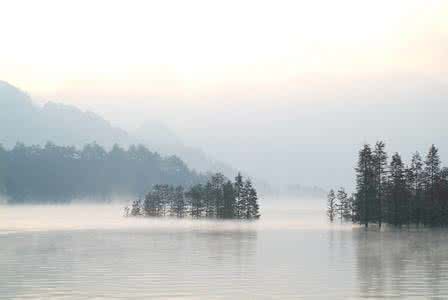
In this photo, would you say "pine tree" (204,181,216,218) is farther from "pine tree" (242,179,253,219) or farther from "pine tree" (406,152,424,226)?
"pine tree" (406,152,424,226)

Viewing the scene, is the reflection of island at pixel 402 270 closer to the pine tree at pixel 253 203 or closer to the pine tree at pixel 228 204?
the pine tree at pixel 253 203

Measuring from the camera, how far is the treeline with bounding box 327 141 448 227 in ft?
360

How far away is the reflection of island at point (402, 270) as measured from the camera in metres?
31.6

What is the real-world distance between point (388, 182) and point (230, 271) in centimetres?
7821

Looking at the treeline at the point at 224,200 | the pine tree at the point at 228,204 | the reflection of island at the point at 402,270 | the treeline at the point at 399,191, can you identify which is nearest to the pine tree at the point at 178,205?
the treeline at the point at 224,200

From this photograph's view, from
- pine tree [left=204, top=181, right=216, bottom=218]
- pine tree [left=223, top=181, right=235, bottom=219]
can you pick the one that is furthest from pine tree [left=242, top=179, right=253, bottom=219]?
pine tree [left=204, top=181, right=216, bottom=218]

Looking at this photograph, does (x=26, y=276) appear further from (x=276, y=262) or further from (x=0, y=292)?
(x=276, y=262)

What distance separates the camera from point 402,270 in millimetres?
40844

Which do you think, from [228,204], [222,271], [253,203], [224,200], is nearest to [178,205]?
[224,200]

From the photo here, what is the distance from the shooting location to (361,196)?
113688 millimetres

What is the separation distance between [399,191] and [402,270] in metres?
73.0

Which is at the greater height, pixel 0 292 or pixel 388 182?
pixel 388 182

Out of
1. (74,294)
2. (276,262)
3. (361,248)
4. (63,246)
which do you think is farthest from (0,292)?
(361,248)

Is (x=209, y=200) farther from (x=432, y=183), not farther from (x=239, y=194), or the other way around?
(x=432, y=183)
